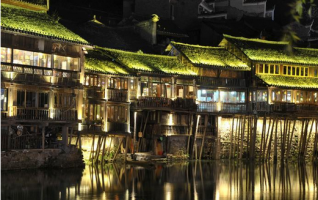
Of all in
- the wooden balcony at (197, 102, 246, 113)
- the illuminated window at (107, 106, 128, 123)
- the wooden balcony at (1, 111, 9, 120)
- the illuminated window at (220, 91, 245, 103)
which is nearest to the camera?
the wooden balcony at (1, 111, 9, 120)

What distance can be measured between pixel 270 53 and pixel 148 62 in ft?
47.6

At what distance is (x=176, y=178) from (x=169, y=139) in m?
17.5

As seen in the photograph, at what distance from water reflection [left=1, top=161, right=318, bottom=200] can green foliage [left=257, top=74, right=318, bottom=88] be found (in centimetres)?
1288

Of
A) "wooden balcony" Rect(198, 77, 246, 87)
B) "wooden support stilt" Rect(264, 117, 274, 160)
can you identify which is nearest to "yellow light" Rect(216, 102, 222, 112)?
"wooden balcony" Rect(198, 77, 246, 87)

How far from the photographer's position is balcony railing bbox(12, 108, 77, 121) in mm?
40062

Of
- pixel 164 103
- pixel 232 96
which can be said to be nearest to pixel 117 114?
pixel 164 103

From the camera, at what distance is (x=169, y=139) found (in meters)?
58.2

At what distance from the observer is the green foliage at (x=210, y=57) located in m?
60.4

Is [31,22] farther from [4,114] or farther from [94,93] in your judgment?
[94,93]

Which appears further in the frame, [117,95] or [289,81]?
[289,81]

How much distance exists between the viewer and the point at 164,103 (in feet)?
183

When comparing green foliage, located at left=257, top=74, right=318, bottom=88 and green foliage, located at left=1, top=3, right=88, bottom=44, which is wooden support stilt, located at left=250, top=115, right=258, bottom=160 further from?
green foliage, located at left=1, top=3, right=88, bottom=44

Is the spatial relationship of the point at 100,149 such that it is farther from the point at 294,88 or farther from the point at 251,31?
the point at 251,31

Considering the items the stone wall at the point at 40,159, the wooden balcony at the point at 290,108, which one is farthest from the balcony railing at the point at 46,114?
the wooden balcony at the point at 290,108
